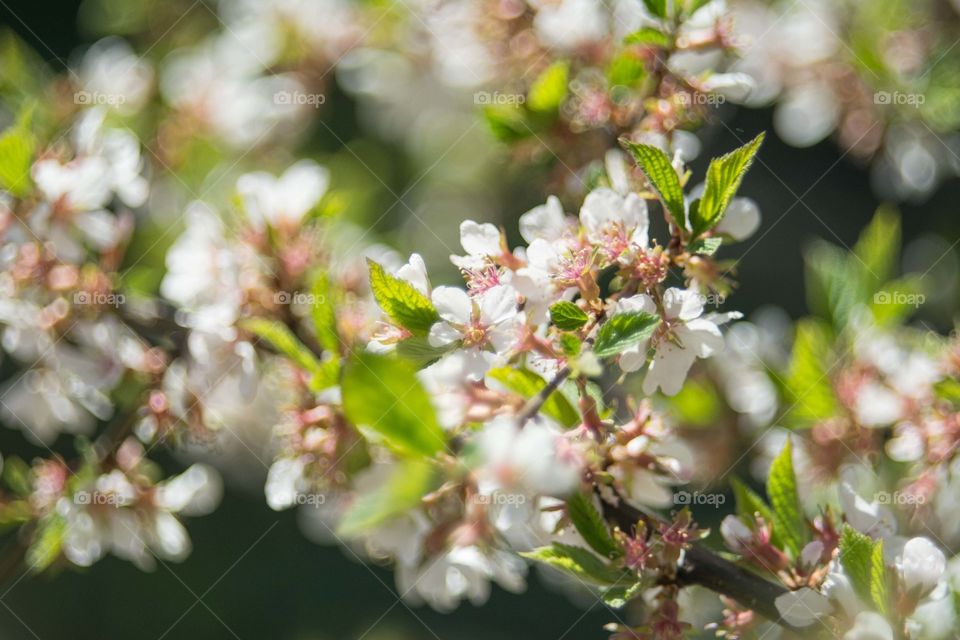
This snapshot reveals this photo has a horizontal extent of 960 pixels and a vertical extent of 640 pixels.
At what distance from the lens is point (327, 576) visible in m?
1.81

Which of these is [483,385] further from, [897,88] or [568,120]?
[897,88]

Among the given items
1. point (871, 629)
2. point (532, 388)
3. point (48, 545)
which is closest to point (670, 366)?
point (532, 388)

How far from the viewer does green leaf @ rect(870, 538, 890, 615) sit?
0.71m

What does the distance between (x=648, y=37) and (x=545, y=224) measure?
0.21 m

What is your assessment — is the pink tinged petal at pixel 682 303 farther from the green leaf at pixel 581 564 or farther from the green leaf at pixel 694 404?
the green leaf at pixel 694 404

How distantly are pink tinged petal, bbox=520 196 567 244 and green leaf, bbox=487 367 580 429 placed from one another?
17 centimetres

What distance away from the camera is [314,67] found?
154 cm

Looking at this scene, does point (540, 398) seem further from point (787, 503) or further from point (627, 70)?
point (627, 70)

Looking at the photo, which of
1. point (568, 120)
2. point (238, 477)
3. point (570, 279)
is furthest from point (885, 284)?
point (238, 477)

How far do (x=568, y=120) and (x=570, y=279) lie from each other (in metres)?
0.37

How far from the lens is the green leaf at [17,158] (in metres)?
1.00

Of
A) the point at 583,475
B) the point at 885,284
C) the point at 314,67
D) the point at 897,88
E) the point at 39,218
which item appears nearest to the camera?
the point at 583,475

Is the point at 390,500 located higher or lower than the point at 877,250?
higher

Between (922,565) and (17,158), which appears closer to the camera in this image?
(922,565)
